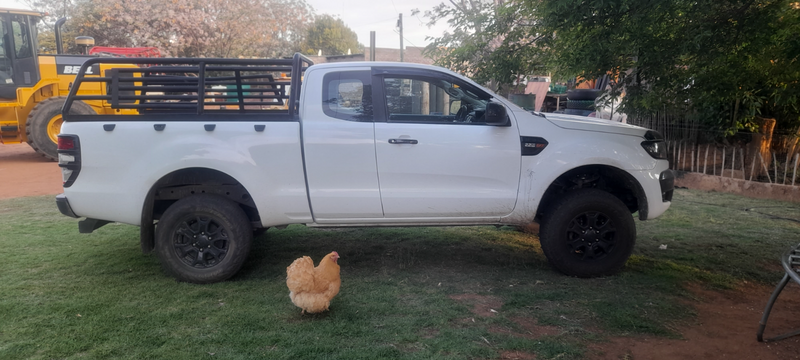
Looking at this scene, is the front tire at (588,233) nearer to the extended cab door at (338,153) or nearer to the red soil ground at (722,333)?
the red soil ground at (722,333)

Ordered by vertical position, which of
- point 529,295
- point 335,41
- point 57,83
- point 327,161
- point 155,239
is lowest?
point 529,295

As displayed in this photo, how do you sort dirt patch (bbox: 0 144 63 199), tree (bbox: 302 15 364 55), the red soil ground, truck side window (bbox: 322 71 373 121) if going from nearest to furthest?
the red soil ground → truck side window (bbox: 322 71 373 121) → dirt patch (bbox: 0 144 63 199) → tree (bbox: 302 15 364 55)

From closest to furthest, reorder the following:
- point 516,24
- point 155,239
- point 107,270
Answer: point 155,239, point 107,270, point 516,24

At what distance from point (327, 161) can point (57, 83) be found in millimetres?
11220

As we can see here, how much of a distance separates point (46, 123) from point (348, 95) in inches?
403

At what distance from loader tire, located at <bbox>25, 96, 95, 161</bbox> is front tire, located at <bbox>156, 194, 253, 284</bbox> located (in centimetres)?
897

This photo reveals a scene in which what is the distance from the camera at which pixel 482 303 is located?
4156 mm

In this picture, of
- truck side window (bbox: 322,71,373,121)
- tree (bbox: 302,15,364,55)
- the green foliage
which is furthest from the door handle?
tree (bbox: 302,15,364,55)

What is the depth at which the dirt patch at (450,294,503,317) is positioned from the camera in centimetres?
397

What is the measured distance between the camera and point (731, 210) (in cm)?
758

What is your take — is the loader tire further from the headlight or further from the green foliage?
the headlight

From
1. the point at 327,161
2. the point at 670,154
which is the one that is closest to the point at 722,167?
the point at 670,154

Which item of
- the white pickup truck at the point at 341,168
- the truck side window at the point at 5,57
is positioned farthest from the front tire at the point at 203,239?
the truck side window at the point at 5,57

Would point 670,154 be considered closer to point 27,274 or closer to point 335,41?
point 27,274
